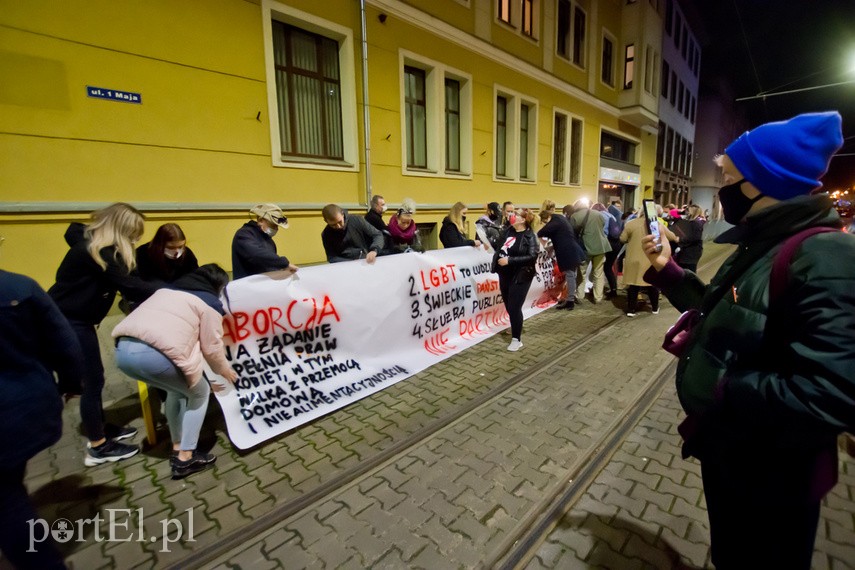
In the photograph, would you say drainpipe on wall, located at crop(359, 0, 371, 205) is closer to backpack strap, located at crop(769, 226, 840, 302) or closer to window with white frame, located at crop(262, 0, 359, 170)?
window with white frame, located at crop(262, 0, 359, 170)

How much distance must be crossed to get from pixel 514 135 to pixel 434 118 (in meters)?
3.68

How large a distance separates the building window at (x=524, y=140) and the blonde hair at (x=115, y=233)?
493 inches

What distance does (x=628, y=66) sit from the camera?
18828mm

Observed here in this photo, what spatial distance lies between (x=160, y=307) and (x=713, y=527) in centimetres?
332

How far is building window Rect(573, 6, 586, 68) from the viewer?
15406mm

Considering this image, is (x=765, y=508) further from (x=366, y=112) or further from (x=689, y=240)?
(x=366, y=112)

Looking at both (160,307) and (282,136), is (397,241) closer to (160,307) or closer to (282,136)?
(282,136)

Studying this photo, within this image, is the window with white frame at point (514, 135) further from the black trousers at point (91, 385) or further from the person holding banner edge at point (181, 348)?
the black trousers at point (91, 385)

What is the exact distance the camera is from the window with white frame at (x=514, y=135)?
12578 millimetres

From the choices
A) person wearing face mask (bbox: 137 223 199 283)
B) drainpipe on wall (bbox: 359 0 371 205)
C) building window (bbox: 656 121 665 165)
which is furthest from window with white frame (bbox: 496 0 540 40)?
building window (bbox: 656 121 665 165)

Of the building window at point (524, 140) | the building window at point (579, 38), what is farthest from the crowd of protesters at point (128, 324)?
the building window at point (579, 38)

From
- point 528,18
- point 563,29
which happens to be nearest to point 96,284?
point 528,18

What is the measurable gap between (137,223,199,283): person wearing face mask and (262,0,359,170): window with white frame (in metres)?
4.32

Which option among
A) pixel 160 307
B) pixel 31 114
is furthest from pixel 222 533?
pixel 31 114
